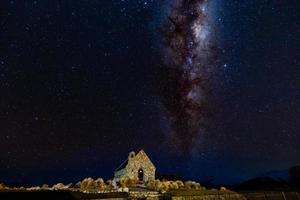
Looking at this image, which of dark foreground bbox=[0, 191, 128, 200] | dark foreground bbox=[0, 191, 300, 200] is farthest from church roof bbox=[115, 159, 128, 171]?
dark foreground bbox=[0, 191, 128, 200]

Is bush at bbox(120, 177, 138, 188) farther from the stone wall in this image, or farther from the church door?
the church door

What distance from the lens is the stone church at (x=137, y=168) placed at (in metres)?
45.4

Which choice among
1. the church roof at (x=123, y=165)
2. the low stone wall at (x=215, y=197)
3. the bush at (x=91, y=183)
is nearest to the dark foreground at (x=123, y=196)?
the low stone wall at (x=215, y=197)

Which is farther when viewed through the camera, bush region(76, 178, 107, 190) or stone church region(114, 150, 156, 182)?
stone church region(114, 150, 156, 182)

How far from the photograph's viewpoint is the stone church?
4544 cm

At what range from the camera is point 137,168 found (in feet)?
151

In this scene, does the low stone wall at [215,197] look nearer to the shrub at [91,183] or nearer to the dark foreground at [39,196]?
the dark foreground at [39,196]

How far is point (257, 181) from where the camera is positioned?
190ft

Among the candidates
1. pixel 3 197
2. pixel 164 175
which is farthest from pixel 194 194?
pixel 164 175

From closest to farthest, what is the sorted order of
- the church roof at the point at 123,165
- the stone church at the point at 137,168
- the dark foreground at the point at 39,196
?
the dark foreground at the point at 39,196, the stone church at the point at 137,168, the church roof at the point at 123,165

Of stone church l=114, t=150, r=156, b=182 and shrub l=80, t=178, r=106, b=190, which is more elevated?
stone church l=114, t=150, r=156, b=182

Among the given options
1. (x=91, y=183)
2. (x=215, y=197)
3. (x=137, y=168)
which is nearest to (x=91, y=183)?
(x=91, y=183)

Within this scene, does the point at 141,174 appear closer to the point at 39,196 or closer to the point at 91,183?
the point at 91,183

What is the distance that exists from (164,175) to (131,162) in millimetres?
15512
